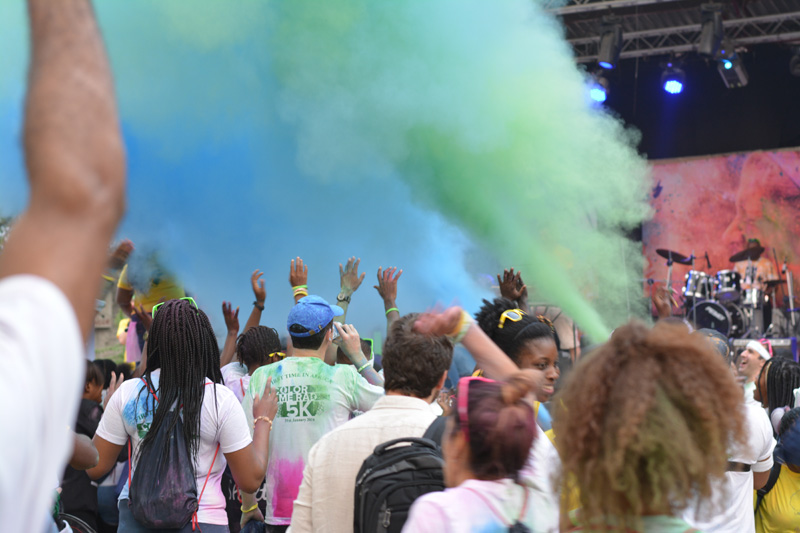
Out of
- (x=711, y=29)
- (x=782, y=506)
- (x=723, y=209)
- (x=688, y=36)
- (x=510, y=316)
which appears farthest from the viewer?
(x=723, y=209)

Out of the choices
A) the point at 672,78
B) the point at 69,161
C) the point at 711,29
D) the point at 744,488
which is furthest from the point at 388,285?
the point at 672,78

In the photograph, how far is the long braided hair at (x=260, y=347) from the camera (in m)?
4.38

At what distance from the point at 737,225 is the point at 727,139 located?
5.52 feet

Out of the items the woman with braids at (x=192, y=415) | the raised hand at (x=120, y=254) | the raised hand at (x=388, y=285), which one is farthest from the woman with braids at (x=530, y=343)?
the raised hand at (x=120, y=254)

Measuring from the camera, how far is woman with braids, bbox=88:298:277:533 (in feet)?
9.31

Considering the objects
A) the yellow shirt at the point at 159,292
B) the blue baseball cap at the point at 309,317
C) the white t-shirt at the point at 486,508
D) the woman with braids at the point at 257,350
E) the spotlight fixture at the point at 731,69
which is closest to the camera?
the white t-shirt at the point at 486,508

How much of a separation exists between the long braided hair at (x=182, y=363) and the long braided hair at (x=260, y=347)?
4.33 ft

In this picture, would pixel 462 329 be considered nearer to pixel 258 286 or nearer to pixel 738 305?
pixel 258 286

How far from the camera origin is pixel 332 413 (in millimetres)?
3314

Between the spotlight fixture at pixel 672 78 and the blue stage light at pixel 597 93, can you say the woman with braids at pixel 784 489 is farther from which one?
the spotlight fixture at pixel 672 78

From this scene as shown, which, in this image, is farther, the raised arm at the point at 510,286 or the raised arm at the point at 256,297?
the raised arm at the point at 256,297

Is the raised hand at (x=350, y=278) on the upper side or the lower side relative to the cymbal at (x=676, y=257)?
lower

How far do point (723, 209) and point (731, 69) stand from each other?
291 cm

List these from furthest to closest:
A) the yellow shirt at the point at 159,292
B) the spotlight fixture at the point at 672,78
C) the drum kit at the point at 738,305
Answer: the spotlight fixture at the point at 672,78
the drum kit at the point at 738,305
the yellow shirt at the point at 159,292
